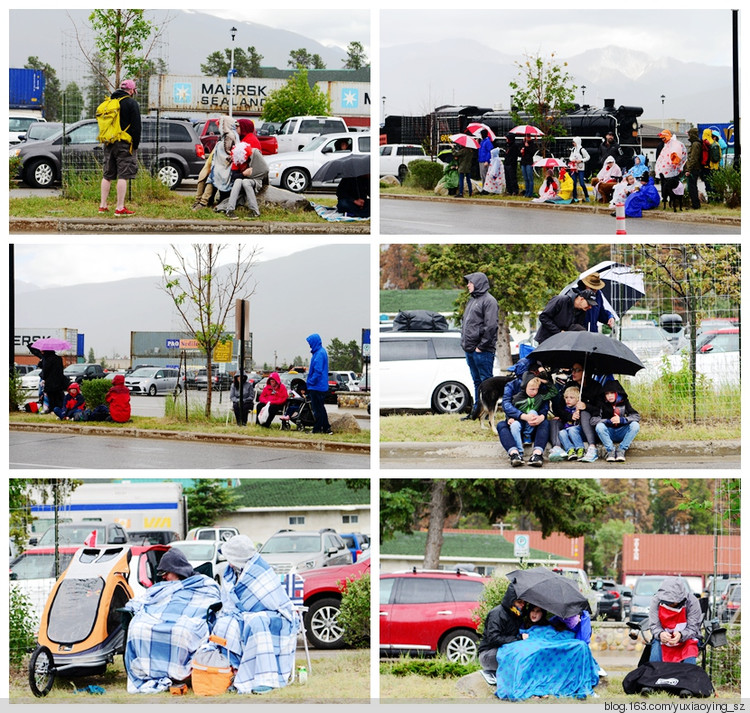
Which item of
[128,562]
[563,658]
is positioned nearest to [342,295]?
[128,562]

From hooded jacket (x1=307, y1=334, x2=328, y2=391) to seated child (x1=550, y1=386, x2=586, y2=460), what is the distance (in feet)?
7.71

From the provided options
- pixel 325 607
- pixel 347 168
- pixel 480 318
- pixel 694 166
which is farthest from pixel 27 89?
pixel 694 166

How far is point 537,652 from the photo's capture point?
8977 mm

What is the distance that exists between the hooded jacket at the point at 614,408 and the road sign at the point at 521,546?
153 cm

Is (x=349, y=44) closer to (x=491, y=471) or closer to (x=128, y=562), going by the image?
(x=491, y=471)

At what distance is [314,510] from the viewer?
35.1 feet

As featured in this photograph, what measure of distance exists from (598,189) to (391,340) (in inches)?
171

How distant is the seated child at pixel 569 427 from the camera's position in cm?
1034

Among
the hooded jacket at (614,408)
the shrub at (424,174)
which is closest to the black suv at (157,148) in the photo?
the shrub at (424,174)

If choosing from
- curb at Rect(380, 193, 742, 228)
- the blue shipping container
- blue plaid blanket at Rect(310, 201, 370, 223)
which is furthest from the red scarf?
the blue shipping container

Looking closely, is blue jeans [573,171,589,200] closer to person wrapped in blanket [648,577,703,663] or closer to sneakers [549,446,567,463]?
sneakers [549,446,567,463]

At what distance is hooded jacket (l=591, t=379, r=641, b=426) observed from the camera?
10406 millimetres

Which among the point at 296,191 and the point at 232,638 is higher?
the point at 296,191

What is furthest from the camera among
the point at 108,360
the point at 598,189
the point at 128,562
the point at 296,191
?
the point at 598,189
